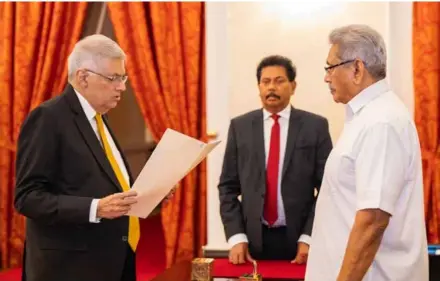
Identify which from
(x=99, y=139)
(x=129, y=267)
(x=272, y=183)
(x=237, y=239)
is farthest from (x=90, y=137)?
(x=272, y=183)

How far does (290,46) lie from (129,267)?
216 cm

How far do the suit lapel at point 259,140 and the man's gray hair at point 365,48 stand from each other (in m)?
1.26

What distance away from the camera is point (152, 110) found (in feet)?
13.7

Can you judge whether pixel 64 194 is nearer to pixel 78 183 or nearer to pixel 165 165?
pixel 78 183

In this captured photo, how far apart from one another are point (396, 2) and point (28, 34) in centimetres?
262

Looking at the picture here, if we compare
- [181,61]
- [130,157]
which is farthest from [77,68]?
[130,157]

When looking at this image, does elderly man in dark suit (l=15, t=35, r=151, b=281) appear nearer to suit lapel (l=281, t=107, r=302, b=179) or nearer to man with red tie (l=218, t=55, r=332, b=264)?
man with red tie (l=218, t=55, r=332, b=264)

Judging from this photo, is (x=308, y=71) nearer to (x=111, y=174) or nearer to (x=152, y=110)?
(x=152, y=110)

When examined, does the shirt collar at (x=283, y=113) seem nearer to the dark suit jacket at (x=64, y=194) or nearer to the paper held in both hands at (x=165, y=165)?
the paper held in both hands at (x=165, y=165)

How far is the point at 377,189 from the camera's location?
5.10 feet

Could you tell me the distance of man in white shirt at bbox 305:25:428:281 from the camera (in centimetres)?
158

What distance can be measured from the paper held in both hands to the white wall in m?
1.95

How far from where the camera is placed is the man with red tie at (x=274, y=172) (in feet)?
9.40

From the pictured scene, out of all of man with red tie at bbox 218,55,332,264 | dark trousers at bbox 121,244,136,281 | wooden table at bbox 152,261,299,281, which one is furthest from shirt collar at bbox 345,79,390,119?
man with red tie at bbox 218,55,332,264
